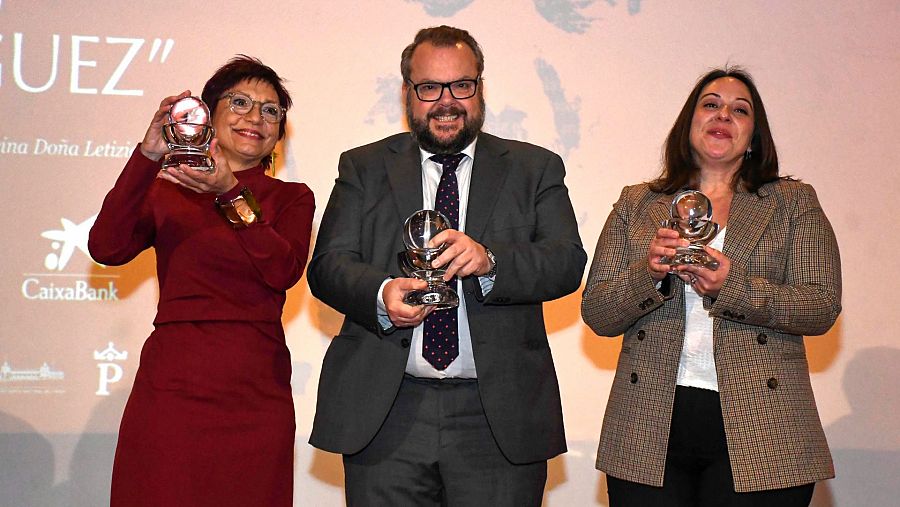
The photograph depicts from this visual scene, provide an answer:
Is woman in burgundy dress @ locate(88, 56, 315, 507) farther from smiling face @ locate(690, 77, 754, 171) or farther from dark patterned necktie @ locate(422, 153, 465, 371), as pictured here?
smiling face @ locate(690, 77, 754, 171)

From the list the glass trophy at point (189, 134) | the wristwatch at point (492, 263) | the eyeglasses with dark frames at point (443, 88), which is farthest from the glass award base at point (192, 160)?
the wristwatch at point (492, 263)

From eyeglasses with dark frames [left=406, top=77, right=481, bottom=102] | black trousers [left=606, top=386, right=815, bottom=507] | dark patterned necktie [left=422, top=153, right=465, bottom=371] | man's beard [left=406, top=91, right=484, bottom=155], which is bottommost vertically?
black trousers [left=606, top=386, right=815, bottom=507]

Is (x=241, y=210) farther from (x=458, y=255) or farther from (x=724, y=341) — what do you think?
(x=724, y=341)

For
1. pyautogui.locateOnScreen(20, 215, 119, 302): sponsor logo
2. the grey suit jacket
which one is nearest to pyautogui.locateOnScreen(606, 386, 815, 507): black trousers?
the grey suit jacket

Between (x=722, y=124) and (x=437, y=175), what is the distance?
0.91m

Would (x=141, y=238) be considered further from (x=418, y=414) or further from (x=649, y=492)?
(x=649, y=492)

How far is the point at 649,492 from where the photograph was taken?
293 centimetres

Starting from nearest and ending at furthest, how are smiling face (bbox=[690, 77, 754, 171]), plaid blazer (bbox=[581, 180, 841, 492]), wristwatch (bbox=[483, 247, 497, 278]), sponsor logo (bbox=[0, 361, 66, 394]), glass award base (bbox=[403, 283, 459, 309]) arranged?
glass award base (bbox=[403, 283, 459, 309]), wristwatch (bbox=[483, 247, 497, 278]), plaid blazer (bbox=[581, 180, 841, 492]), smiling face (bbox=[690, 77, 754, 171]), sponsor logo (bbox=[0, 361, 66, 394])

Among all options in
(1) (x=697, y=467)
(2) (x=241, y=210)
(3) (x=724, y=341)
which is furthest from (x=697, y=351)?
(2) (x=241, y=210)

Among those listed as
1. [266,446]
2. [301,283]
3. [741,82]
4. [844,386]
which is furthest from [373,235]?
[844,386]

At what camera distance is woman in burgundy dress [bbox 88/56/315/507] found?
2867mm

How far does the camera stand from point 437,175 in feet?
9.94

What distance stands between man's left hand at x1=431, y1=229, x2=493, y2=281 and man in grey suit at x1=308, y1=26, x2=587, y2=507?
0.01m

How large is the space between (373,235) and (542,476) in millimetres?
839
